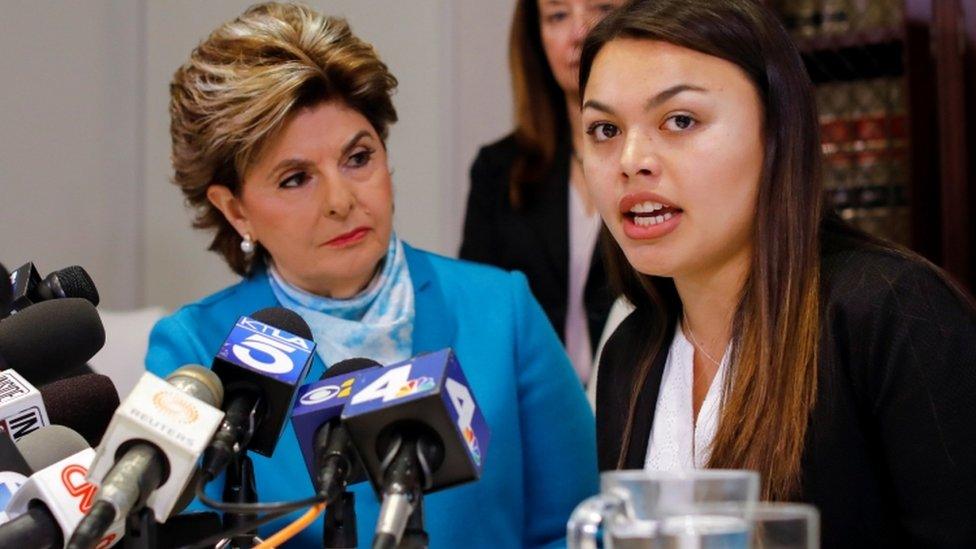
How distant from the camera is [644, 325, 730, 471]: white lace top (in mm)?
1637

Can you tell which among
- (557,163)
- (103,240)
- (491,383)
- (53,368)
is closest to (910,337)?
(491,383)

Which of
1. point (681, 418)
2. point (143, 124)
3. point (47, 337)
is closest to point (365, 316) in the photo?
point (681, 418)

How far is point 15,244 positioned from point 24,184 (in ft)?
0.55

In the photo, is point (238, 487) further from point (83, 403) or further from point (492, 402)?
point (492, 402)

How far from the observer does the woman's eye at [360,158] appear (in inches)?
80.3

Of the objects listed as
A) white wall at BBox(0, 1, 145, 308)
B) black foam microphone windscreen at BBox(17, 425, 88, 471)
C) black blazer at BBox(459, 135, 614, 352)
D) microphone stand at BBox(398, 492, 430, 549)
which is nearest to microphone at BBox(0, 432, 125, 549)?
black foam microphone windscreen at BBox(17, 425, 88, 471)

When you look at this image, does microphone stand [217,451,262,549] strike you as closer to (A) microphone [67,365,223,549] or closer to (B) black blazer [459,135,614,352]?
(A) microphone [67,365,223,549]

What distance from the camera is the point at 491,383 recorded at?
2039 millimetres

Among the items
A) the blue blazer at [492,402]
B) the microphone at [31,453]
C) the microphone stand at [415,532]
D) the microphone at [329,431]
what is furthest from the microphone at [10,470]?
the blue blazer at [492,402]

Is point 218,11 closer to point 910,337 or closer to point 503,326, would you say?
point 503,326

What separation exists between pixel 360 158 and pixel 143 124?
2.22 meters

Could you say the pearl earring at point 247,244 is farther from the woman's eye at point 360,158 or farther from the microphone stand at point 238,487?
the microphone stand at point 238,487

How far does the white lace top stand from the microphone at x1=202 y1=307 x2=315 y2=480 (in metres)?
0.57

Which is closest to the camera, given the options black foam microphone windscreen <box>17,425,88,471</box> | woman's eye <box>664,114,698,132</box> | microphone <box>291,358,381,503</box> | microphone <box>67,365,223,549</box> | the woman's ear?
microphone <box>67,365,223,549</box>
